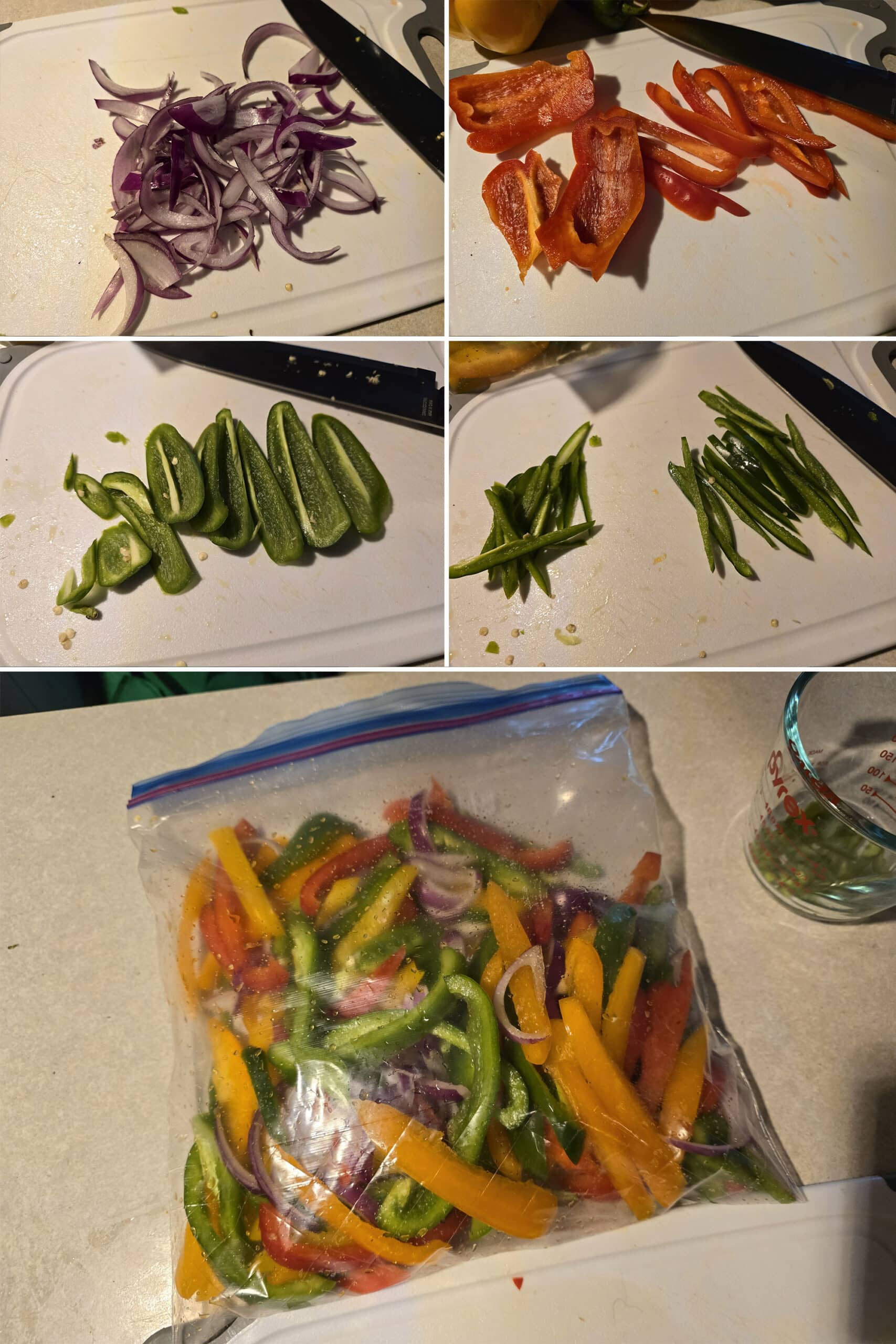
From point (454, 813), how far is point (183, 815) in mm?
299

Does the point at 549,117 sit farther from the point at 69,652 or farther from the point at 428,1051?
the point at 428,1051

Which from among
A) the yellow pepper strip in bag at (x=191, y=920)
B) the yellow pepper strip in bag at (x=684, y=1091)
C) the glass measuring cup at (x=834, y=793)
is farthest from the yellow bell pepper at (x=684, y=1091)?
the yellow pepper strip in bag at (x=191, y=920)

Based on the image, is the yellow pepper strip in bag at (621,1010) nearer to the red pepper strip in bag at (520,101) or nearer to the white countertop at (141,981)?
the white countertop at (141,981)

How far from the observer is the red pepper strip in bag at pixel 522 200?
4.42 feet

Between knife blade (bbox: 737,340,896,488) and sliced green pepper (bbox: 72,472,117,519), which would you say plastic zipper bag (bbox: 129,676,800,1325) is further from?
knife blade (bbox: 737,340,896,488)

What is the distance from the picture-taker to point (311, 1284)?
757mm

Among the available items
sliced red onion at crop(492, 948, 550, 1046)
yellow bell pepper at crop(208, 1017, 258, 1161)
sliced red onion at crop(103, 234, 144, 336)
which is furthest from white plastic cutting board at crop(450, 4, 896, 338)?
yellow bell pepper at crop(208, 1017, 258, 1161)

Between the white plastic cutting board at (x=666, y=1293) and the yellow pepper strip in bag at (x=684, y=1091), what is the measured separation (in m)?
0.17

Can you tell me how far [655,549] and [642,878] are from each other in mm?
591

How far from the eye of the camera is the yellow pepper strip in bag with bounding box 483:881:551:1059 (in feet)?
2.51

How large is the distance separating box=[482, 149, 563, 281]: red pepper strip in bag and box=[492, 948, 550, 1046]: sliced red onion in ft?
3.48

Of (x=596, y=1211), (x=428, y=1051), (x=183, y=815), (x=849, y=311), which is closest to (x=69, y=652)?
(x=183, y=815)

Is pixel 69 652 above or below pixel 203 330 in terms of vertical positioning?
below

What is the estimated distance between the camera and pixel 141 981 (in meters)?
1.02
